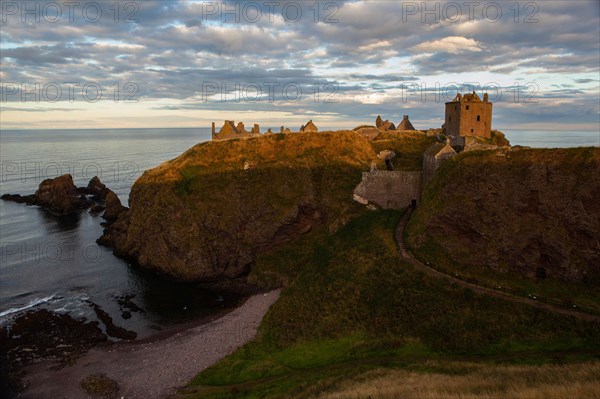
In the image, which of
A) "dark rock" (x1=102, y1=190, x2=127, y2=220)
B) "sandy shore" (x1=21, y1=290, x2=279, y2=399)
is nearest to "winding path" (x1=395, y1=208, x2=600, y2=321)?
"sandy shore" (x1=21, y1=290, x2=279, y2=399)

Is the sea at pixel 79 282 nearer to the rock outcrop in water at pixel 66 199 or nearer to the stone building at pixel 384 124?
the rock outcrop in water at pixel 66 199

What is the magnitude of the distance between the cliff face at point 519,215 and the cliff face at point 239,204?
14384 millimetres

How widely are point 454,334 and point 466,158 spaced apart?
57.5 ft

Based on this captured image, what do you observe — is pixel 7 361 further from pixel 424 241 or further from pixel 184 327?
pixel 424 241

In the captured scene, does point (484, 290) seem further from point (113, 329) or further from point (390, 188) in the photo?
point (113, 329)

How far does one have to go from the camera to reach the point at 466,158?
40.0 metres

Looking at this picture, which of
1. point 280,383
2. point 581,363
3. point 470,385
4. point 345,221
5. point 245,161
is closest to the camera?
point 470,385

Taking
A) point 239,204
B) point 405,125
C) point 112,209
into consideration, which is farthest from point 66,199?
point 405,125

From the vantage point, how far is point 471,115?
55.4 metres

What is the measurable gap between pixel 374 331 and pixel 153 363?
727 inches

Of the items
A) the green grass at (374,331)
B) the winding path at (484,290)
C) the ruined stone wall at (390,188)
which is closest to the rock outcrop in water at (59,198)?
the green grass at (374,331)

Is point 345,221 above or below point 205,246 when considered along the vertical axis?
above

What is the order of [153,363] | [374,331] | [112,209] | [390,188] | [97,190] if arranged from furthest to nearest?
1. [97,190]
2. [112,209]
3. [390,188]
4. [153,363]
5. [374,331]

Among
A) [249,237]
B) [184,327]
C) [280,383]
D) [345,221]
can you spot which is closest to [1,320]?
[184,327]
